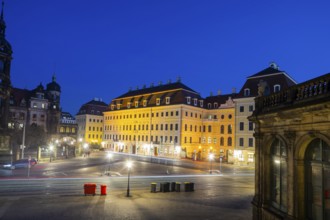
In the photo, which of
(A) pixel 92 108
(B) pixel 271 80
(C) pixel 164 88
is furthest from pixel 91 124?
(B) pixel 271 80

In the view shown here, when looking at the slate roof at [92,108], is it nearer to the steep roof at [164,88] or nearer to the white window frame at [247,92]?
the steep roof at [164,88]

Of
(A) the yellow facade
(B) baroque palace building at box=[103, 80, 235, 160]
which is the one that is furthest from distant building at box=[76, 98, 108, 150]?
(A) the yellow facade

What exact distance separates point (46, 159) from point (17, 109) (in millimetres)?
31094

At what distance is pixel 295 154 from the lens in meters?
12.0

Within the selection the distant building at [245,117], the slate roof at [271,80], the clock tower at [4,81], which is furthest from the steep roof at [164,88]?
the clock tower at [4,81]

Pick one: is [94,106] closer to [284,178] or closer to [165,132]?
[165,132]

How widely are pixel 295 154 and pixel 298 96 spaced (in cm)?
244

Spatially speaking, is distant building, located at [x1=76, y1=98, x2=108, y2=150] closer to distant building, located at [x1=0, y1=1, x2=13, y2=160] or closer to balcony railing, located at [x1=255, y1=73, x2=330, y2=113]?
distant building, located at [x1=0, y1=1, x2=13, y2=160]

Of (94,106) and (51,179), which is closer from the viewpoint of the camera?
(51,179)

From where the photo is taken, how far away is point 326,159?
35.0 ft

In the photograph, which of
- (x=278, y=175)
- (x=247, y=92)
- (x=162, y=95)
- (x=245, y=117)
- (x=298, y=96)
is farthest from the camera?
(x=162, y=95)

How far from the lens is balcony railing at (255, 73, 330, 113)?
412 inches

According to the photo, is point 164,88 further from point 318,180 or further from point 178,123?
point 318,180

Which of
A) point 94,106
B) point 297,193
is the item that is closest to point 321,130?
point 297,193
